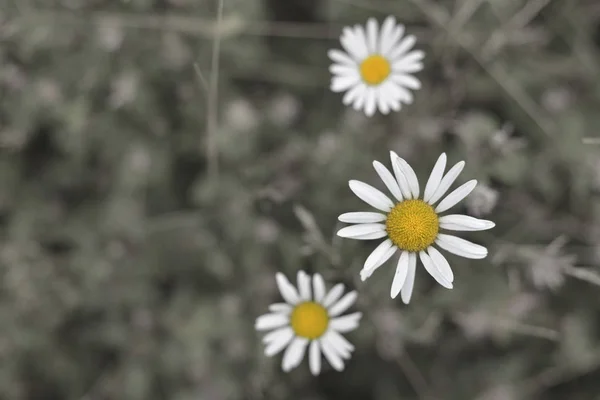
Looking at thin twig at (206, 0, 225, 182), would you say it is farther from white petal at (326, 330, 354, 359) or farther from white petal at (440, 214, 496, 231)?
white petal at (440, 214, 496, 231)

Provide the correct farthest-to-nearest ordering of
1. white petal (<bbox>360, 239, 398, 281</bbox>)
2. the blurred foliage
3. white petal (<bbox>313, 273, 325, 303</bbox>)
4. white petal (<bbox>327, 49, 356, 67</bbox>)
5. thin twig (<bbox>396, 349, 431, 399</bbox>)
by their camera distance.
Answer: thin twig (<bbox>396, 349, 431, 399</bbox>), the blurred foliage, white petal (<bbox>327, 49, 356, 67</bbox>), white petal (<bbox>313, 273, 325, 303</bbox>), white petal (<bbox>360, 239, 398, 281</bbox>)

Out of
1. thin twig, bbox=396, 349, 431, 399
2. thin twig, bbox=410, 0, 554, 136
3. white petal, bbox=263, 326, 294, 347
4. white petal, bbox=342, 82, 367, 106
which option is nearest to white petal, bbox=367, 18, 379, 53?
white petal, bbox=342, 82, 367, 106

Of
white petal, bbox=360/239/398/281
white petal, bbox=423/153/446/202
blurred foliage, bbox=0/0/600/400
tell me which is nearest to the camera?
white petal, bbox=360/239/398/281

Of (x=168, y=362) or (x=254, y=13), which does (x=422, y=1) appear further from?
(x=168, y=362)

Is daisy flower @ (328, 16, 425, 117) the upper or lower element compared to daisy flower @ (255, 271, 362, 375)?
upper

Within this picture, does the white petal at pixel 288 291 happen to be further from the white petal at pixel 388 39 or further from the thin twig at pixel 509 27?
the thin twig at pixel 509 27

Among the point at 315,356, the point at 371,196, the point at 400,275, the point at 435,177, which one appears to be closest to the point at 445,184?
the point at 435,177

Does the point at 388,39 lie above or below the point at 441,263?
above

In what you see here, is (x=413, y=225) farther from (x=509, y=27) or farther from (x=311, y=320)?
(x=509, y=27)
